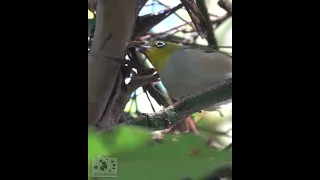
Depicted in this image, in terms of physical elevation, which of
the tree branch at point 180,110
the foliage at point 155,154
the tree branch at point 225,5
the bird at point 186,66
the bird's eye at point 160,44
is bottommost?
the foliage at point 155,154

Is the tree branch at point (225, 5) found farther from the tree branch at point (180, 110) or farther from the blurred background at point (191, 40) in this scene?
the tree branch at point (180, 110)

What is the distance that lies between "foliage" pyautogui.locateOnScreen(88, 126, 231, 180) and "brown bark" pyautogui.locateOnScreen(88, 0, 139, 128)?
0.06m

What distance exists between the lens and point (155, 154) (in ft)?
3.78

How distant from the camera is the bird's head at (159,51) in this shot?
1.17m

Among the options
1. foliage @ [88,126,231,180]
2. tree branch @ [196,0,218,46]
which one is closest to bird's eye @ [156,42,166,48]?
tree branch @ [196,0,218,46]

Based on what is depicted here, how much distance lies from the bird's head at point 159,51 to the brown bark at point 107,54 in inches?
2.5

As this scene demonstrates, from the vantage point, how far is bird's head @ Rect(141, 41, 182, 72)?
1175 mm

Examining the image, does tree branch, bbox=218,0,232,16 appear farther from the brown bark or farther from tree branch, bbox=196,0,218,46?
the brown bark

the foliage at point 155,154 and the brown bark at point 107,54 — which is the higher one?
the brown bark at point 107,54

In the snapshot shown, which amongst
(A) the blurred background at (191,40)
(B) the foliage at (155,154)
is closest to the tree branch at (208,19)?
(A) the blurred background at (191,40)

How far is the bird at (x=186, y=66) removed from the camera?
3.76 ft
